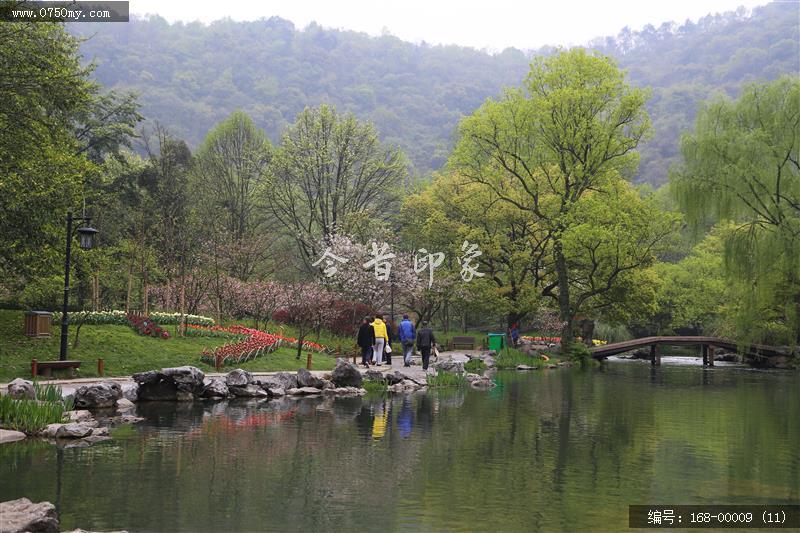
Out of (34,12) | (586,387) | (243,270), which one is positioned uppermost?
(34,12)

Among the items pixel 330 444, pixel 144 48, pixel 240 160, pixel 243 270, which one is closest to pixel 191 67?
pixel 144 48

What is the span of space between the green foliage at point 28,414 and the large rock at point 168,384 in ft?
14.1

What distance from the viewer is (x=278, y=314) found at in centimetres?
3734

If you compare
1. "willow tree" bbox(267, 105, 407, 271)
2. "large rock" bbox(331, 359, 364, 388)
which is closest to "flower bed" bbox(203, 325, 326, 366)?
"large rock" bbox(331, 359, 364, 388)

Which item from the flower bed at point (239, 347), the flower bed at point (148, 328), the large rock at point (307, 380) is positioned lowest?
the large rock at point (307, 380)

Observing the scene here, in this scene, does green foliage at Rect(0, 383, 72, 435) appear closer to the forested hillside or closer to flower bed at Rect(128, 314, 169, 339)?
flower bed at Rect(128, 314, 169, 339)

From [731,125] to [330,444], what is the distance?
22345 mm

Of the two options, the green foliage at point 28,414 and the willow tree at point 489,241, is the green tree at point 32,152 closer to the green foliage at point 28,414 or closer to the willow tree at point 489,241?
the green foliage at point 28,414

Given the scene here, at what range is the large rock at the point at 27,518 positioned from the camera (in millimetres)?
6078

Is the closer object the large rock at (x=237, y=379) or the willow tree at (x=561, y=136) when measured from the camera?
the large rock at (x=237, y=379)

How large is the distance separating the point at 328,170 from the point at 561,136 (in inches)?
626

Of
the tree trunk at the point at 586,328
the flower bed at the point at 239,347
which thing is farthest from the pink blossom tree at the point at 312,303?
the tree trunk at the point at 586,328

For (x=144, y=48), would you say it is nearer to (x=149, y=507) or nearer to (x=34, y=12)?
(x=34, y=12)

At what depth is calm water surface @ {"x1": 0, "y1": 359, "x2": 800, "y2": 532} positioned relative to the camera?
7.49m
